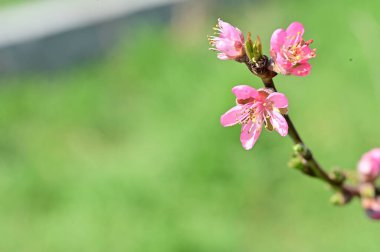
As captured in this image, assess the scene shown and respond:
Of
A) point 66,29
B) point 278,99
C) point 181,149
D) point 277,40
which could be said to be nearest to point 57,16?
point 66,29

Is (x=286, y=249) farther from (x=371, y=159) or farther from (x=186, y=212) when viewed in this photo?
(x=371, y=159)

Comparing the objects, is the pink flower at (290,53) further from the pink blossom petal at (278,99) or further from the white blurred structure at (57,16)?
the white blurred structure at (57,16)

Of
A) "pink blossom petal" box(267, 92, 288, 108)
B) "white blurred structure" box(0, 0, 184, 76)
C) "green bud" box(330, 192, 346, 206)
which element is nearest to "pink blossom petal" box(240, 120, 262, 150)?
"pink blossom petal" box(267, 92, 288, 108)

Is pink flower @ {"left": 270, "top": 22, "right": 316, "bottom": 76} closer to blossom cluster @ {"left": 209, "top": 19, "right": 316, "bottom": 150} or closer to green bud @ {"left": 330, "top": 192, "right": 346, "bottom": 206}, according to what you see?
blossom cluster @ {"left": 209, "top": 19, "right": 316, "bottom": 150}

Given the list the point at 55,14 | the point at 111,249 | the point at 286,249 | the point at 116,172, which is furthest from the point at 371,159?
the point at 55,14

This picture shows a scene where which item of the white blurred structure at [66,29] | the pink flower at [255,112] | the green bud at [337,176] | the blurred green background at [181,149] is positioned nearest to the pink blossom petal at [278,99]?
the pink flower at [255,112]
